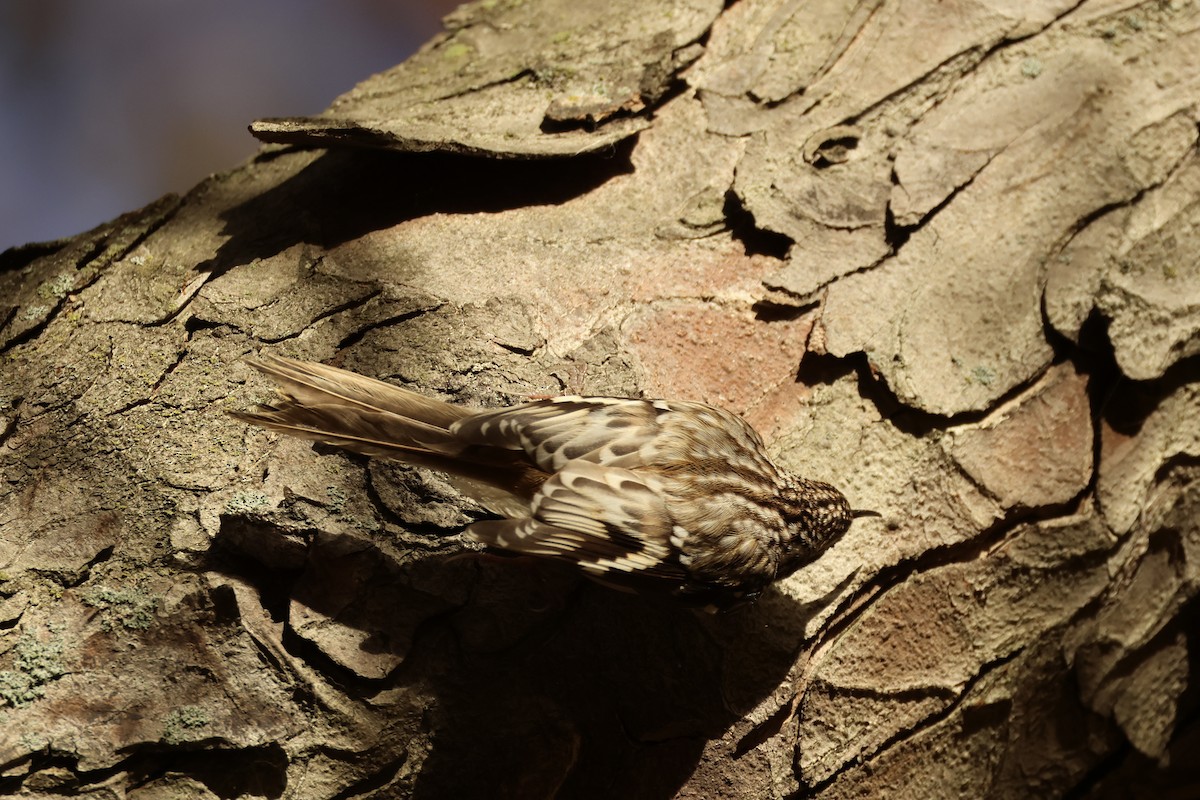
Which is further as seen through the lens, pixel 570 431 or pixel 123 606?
pixel 570 431

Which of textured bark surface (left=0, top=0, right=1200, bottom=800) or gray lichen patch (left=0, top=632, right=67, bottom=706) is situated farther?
textured bark surface (left=0, top=0, right=1200, bottom=800)

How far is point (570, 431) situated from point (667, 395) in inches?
14.2

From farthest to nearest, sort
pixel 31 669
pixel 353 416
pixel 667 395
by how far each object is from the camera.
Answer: pixel 667 395 → pixel 353 416 → pixel 31 669

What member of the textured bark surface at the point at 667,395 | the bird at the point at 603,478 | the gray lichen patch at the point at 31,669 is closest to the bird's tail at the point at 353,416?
the bird at the point at 603,478

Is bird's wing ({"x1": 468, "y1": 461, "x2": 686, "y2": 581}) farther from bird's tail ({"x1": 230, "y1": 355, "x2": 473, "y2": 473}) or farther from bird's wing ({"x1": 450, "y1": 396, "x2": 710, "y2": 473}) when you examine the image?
bird's tail ({"x1": 230, "y1": 355, "x2": 473, "y2": 473})

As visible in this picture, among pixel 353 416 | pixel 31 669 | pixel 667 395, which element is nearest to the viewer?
pixel 31 669

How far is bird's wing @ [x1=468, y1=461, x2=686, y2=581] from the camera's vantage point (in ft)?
6.45

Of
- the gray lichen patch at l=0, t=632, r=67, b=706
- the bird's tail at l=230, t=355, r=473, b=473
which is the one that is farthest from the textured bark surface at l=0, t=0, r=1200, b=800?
the bird's tail at l=230, t=355, r=473, b=473

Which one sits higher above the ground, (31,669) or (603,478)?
(603,478)

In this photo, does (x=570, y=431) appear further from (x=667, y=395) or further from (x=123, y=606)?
(x=123, y=606)

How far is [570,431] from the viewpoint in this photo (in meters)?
2.11

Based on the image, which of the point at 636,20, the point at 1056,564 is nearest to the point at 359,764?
the point at 1056,564

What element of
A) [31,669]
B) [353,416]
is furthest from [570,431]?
[31,669]

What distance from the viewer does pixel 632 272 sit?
8.18 ft
